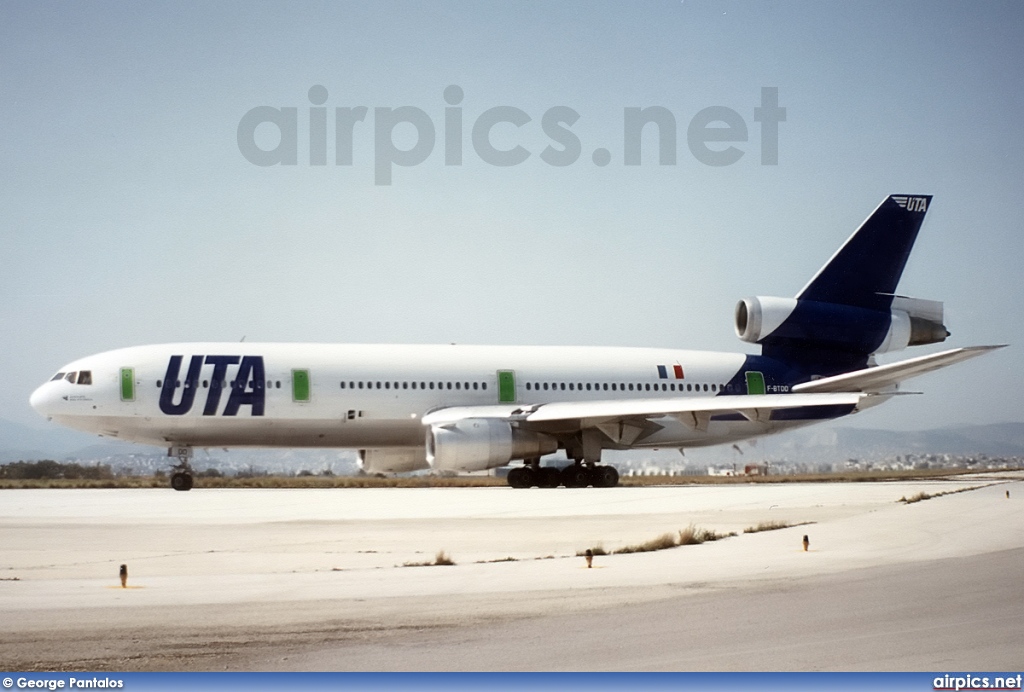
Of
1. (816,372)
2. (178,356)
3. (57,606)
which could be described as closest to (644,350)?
(816,372)

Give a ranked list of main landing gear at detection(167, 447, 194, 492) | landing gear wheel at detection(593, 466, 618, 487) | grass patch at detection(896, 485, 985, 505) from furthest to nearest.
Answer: landing gear wheel at detection(593, 466, 618, 487)
main landing gear at detection(167, 447, 194, 492)
grass patch at detection(896, 485, 985, 505)

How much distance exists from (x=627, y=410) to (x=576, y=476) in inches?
119

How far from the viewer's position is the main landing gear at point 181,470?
96.7ft

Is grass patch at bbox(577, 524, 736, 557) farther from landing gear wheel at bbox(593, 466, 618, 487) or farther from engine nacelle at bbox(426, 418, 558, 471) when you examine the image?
landing gear wheel at bbox(593, 466, 618, 487)

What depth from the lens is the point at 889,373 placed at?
1204 inches

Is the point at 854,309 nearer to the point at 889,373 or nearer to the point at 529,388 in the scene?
the point at 889,373

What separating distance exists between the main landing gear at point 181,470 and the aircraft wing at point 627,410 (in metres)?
6.61

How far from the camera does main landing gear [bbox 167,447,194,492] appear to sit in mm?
29469

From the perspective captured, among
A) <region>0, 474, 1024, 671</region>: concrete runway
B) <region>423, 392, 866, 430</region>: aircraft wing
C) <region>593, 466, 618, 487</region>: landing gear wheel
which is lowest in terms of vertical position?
<region>0, 474, 1024, 671</region>: concrete runway

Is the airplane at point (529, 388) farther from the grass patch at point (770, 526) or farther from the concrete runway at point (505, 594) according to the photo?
the concrete runway at point (505, 594)

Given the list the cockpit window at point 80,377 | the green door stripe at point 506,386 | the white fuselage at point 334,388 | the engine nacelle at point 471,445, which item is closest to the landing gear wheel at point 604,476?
the white fuselage at point 334,388

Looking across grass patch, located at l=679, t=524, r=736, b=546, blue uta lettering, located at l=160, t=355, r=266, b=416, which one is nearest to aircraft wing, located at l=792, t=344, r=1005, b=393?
grass patch, located at l=679, t=524, r=736, b=546

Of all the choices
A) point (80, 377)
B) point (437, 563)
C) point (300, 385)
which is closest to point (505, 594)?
point (437, 563)

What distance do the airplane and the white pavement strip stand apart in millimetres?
5243
